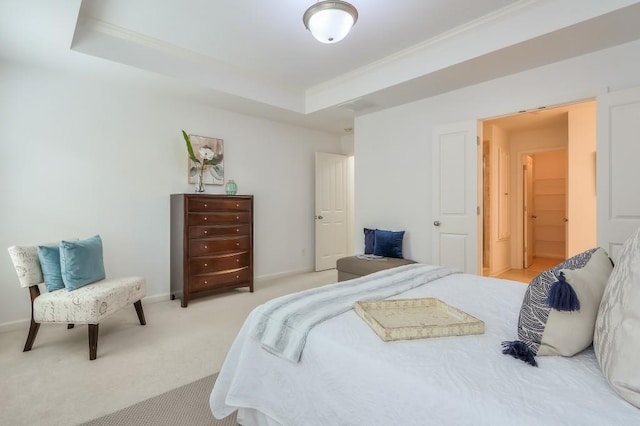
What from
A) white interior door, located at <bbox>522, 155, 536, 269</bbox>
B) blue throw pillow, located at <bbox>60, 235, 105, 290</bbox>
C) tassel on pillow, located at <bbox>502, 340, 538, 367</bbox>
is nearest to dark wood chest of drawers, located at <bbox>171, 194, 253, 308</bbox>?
blue throw pillow, located at <bbox>60, 235, 105, 290</bbox>

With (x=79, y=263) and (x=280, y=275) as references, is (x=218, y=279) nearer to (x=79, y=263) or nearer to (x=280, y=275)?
(x=280, y=275)

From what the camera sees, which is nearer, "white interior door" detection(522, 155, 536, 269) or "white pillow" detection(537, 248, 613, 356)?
"white pillow" detection(537, 248, 613, 356)

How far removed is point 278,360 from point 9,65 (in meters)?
3.77

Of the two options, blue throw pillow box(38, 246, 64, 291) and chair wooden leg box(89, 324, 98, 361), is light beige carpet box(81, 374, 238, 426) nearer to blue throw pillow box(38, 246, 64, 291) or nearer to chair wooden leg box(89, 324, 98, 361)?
chair wooden leg box(89, 324, 98, 361)

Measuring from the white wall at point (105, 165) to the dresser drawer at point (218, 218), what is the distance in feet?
1.65

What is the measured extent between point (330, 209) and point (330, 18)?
374 cm

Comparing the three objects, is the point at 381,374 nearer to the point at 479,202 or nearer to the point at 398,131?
the point at 479,202

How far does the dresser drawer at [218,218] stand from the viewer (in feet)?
12.2

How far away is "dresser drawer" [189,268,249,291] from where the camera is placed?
12.2 feet

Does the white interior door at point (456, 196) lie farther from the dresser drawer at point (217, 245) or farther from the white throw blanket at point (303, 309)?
the dresser drawer at point (217, 245)

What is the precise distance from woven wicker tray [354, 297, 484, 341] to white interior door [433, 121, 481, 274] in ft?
7.51

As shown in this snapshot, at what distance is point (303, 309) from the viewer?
57.4 inches

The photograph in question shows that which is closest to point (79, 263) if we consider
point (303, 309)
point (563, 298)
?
point (303, 309)

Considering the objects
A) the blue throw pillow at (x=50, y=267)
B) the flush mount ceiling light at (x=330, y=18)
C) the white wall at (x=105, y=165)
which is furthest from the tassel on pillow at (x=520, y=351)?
the white wall at (x=105, y=165)
